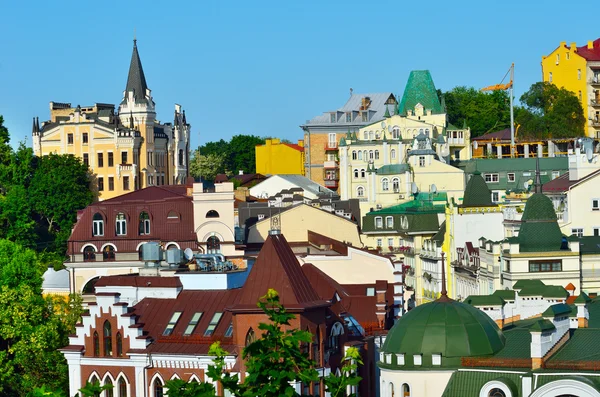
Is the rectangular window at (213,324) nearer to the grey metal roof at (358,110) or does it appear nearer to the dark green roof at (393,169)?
the dark green roof at (393,169)

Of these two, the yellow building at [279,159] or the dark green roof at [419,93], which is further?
the yellow building at [279,159]

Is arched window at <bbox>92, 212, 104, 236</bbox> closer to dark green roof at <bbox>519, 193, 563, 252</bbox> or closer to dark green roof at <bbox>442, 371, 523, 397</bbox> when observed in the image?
dark green roof at <bbox>519, 193, 563, 252</bbox>

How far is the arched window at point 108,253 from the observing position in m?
106

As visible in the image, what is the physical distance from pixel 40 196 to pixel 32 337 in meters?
60.5

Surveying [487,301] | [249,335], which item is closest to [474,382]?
[249,335]

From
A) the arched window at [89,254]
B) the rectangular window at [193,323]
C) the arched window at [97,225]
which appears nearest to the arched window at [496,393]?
the rectangular window at [193,323]

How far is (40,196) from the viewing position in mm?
143375

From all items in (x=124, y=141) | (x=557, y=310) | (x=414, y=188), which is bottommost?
(x=557, y=310)

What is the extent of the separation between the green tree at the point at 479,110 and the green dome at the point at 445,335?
118 metres

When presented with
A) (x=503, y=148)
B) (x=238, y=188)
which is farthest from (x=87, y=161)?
(x=503, y=148)

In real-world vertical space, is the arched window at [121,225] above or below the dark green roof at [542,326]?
above

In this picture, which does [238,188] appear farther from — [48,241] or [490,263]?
[490,263]

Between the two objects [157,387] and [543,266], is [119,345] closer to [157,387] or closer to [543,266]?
[157,387]

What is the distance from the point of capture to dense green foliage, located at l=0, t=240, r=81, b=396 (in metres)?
81.4
